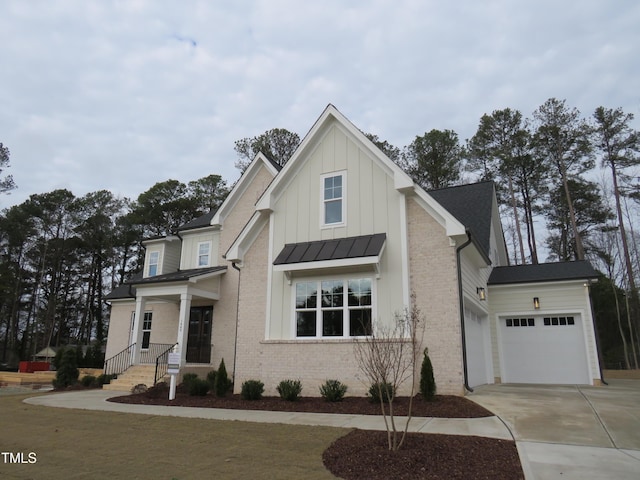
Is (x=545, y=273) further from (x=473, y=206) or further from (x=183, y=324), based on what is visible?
(x=183, y=324)

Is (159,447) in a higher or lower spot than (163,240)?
lower

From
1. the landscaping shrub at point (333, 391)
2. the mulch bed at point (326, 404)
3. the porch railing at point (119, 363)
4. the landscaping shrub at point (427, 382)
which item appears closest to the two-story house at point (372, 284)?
the landscaping shrub at point (333, 391)

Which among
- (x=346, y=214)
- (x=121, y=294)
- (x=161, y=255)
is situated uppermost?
(x=161, y=255)

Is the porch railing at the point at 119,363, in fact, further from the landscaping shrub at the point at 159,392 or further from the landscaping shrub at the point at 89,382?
the landscaping shrub at the point at 159,392

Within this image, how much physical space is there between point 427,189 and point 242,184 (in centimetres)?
1356

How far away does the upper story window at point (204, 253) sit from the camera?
68.1 ft

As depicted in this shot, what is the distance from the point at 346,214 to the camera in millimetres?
12602

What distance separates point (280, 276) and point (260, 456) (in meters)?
7.30

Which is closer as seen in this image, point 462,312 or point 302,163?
point 462,312

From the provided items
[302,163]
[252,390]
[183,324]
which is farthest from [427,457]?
[183,324]

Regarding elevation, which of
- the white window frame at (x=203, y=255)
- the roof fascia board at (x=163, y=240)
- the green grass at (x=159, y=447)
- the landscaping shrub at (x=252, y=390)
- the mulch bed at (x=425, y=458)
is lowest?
the green grass at (x=159, y=447)

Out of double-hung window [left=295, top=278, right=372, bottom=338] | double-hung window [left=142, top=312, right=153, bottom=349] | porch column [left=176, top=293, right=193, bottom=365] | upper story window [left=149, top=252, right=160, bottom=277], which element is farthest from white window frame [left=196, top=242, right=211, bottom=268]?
double-hung window [left=295, top=278, right=372, bottom=338]

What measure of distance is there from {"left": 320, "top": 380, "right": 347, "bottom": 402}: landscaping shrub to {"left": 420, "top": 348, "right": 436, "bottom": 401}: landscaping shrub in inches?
81.3

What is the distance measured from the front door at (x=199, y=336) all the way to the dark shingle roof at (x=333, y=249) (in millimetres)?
8018
